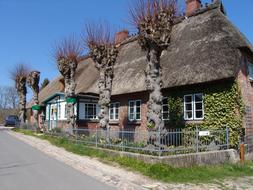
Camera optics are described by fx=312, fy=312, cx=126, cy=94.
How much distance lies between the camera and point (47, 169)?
1105 centimetres

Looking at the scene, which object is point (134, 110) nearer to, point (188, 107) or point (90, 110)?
point (188, 107)

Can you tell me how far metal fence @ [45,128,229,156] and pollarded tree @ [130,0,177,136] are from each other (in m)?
0.72

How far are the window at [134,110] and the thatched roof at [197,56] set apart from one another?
1.09 m

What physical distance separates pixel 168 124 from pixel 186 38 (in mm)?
5916

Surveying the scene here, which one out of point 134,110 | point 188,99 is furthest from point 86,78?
point 188,99

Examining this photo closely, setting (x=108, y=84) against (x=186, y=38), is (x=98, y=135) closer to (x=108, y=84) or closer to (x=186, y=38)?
(x=108, y=84)

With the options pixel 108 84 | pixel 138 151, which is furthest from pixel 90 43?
pixel 138 151

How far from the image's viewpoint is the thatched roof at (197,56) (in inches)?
623

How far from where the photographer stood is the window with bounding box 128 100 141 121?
21234mm

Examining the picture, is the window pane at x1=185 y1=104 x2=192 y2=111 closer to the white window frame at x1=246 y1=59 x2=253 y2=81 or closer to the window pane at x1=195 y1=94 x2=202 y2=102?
the window pane at x1=195 y1=94 x2=202 y2=102

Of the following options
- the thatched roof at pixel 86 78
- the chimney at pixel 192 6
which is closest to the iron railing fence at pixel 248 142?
the chimney at pixel 192 6

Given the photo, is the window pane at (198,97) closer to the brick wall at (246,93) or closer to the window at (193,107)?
the window at (193,107)

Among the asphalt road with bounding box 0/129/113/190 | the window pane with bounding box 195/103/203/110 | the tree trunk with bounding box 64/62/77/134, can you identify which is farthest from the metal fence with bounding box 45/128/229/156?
the tree trunk with bounding box 64/62/77/134

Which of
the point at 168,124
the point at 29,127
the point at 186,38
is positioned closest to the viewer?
the point at 168,124
